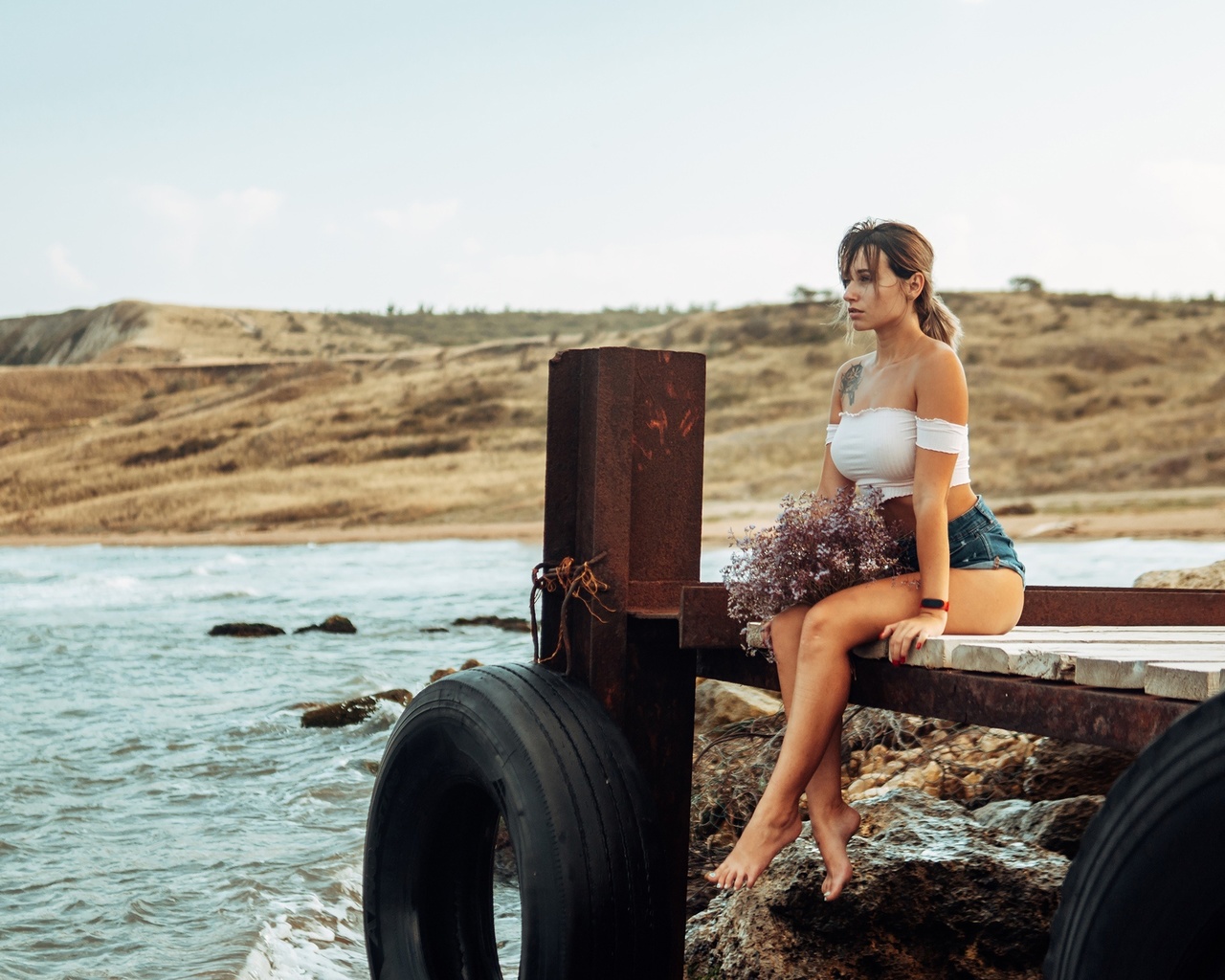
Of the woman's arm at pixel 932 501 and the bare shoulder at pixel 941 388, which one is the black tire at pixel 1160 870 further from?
the bare shoulder at pixel 941 388

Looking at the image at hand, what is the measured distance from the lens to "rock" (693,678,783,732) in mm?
7176

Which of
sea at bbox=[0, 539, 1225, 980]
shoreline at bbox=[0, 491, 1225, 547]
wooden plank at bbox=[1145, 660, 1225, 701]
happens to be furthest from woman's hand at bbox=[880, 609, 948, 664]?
shoreline at bbox=[0, 491, 1225, 547]

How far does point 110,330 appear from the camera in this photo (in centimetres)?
8250

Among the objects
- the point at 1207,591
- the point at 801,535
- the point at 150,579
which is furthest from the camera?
the point at 150,579

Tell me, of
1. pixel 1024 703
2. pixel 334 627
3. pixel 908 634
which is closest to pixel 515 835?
pixel 908 634

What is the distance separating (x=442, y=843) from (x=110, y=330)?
8527cm

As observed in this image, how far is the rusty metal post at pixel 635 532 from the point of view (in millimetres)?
3617

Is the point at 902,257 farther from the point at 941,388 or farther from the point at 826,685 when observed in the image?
the point at 826,685

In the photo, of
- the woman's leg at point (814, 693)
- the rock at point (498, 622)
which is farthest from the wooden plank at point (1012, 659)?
the rock at point (498, 622)

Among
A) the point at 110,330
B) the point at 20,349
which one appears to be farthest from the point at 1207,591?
the point at 20,349

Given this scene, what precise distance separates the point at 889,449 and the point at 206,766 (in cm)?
789

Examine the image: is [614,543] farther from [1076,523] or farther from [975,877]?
[1076,523]

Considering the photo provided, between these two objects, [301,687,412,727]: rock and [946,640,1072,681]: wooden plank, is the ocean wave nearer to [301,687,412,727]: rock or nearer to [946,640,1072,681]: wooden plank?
[946,640,1072,681]: wooden plank

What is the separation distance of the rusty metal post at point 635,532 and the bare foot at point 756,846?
0.59m
